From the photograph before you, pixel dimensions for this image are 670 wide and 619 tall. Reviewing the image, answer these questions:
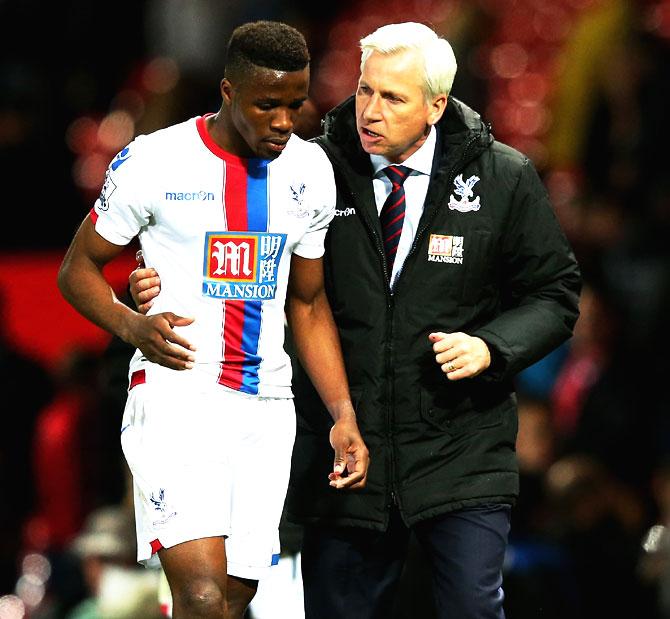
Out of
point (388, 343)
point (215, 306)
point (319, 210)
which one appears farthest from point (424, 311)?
point (215, 306)

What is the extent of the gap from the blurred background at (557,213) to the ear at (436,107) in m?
0.59

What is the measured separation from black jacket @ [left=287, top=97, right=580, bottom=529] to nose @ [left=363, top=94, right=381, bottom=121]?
0.59 feet

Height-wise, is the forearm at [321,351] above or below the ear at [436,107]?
below

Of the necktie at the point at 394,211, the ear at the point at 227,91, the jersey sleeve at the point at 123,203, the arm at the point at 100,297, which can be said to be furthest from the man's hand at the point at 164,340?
the necktie at the point at 394,211

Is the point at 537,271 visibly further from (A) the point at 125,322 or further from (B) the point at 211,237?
(A) the point at 125,322

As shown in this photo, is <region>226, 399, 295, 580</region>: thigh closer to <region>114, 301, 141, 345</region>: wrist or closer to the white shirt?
<region>114, 301, 141, 345</region>: wrist

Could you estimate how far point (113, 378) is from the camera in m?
5.49

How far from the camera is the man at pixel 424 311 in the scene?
5.00 m

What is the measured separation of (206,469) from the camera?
4.61 m

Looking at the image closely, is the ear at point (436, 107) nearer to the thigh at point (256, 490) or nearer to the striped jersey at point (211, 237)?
the striped jersey at point (211, 237)

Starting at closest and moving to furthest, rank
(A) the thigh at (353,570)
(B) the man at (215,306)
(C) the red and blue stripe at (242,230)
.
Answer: (B) the man at (215,306)
(C) the red and blue stripe at (242,230)
(A) the thigh at (353,570)

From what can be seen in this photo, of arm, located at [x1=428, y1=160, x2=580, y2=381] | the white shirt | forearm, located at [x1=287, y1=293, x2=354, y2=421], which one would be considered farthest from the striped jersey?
arm, located at [x1=428, y1=160, x2=580, y2=381]

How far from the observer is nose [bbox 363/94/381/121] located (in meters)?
4.98

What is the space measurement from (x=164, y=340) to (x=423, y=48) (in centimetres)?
120
